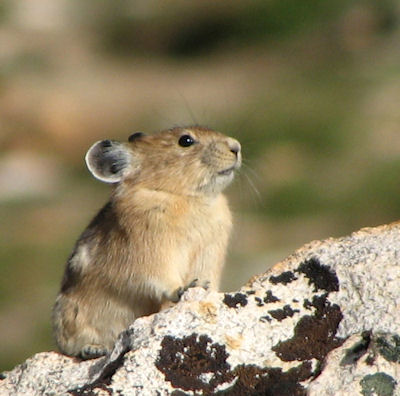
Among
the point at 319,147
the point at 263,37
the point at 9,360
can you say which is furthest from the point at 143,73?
the point at 9,360

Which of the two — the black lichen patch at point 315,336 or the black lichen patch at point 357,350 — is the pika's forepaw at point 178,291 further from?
the black lichen patch at point 357,350

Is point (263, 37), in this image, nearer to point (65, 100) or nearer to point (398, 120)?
point (65, 100)

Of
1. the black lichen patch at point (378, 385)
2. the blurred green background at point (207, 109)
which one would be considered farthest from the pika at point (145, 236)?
the blurred green background at point (207, 109)

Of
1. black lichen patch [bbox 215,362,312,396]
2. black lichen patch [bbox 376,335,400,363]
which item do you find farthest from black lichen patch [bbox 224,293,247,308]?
black lichen patch [bbox 376,335,400,363]

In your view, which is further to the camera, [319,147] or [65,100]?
[65,100]

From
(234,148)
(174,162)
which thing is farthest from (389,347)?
(174,162)

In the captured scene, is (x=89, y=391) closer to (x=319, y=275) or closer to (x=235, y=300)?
(x=235, y=300)
